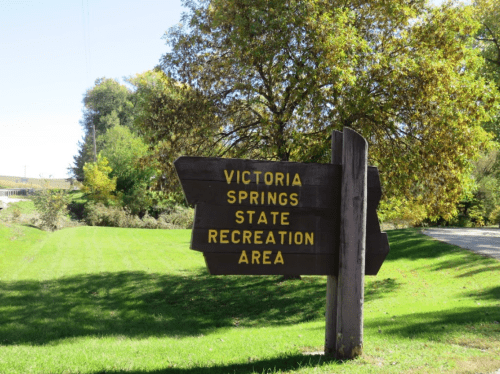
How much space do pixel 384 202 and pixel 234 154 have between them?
17.7ft

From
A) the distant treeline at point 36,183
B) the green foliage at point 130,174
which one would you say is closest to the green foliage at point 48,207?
the distant treeline at point 36,183

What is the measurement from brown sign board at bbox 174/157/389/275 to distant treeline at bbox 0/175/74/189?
29.9 m

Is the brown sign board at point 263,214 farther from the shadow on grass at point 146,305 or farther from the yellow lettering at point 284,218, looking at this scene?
the shadow on grass at point 146,305

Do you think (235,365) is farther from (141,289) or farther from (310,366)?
(141,289)

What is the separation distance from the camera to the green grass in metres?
5.54

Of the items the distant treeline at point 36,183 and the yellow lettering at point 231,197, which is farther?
the distant treeline at point 36,183

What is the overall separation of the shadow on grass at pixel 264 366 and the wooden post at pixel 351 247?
31 cm

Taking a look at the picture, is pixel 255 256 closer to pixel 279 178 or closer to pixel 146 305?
pixel 279 178

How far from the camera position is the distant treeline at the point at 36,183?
110ft

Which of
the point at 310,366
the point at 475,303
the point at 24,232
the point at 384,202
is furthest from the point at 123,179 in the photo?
the point at 310,366

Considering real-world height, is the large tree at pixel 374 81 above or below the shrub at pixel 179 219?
above

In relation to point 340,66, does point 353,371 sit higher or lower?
lower

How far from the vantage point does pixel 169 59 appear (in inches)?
609

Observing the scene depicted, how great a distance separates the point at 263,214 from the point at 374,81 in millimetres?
8730
